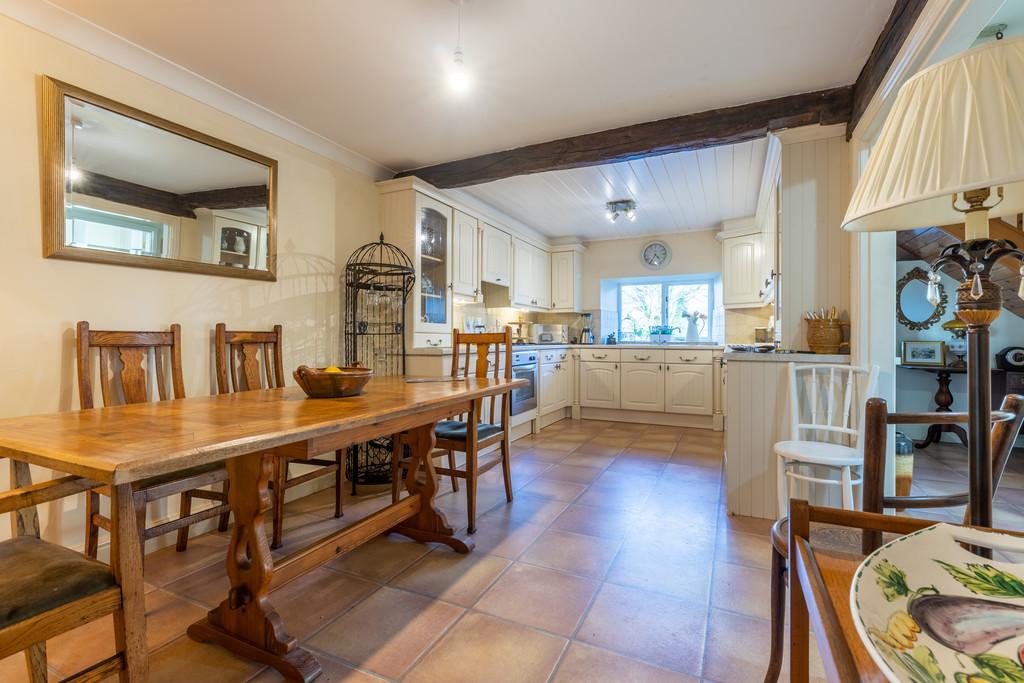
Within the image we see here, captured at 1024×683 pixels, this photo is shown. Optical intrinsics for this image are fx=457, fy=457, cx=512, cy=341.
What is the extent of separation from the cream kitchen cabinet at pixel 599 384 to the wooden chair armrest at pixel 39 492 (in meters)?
4.64

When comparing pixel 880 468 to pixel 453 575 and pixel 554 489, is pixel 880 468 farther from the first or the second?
pixel 554 489

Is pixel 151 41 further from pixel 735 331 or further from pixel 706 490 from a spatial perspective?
pixel 735 331

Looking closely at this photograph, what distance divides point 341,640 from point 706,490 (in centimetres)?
237

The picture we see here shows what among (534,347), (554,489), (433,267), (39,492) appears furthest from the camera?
(534,347)

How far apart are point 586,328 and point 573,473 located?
9.89ft

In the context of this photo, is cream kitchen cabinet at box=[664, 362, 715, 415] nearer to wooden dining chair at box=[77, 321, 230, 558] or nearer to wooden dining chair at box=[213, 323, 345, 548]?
wooden dining chair at box=[213, 323, 345, 548]

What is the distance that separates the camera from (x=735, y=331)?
17.3ft

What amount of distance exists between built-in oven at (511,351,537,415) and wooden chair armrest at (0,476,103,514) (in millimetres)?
3183

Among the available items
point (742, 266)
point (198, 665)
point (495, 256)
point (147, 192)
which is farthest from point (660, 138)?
point (198, 665)

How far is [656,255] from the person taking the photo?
18.7 ft

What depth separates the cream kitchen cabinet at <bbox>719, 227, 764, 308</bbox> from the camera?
4.82 metres

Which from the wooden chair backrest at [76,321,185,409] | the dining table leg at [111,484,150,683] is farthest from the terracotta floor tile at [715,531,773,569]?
the wooden chair backrest at [76,321,185,409]

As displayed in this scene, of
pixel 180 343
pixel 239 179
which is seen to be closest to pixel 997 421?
pixel 180 343

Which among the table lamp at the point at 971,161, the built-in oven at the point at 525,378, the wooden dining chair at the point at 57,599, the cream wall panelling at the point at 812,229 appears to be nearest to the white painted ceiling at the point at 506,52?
the cream wall panelling at the point at 812,229
